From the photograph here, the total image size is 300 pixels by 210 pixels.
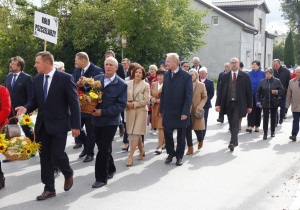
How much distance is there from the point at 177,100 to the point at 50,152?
2932 millimetres

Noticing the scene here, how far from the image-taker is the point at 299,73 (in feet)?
35.4

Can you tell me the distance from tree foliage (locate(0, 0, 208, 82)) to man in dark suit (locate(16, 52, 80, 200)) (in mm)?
20593

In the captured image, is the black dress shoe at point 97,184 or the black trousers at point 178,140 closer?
the black dress shoe at point 97,184

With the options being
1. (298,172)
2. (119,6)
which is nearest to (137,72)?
(298,172)

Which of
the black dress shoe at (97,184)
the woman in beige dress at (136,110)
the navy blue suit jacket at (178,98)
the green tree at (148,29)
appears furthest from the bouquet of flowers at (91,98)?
the green tree at (148,29)

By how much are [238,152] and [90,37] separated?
22389 mm

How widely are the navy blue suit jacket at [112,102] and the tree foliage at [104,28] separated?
19.8 meters

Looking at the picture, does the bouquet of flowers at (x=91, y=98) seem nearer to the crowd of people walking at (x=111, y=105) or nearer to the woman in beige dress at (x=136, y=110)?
the crowd of people walking at (x=111, y=105)

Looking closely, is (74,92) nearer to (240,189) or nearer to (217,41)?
(240,189)

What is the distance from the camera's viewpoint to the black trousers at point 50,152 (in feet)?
18.0

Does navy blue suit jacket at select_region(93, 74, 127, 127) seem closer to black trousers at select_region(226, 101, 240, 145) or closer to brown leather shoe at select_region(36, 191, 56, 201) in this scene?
brown leather shoe at select_region(36, 191, 56, 201)

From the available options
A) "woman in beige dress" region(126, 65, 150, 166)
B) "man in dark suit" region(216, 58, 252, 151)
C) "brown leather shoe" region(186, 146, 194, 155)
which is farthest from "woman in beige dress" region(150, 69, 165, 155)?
"man in dark suit" region(216, 58, 252, 151)

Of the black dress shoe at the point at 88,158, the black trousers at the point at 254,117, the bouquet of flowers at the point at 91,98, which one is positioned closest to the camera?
the bouquet of flowers at the point at 91,98

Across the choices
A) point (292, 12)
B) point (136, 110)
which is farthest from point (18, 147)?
point (292, 12)
